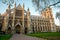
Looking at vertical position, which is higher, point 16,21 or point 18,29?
point 16,21

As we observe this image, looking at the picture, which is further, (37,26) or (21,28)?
(37,26)

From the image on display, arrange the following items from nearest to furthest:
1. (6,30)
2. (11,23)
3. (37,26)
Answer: (6,30) < (11,23) < (37,26)

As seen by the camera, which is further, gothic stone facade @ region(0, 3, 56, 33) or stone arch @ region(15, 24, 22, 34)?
stone arch @ region(15, 24, 22, 34)

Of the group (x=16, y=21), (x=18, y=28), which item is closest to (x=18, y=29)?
(x=18, y=28)

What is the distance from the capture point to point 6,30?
180ft

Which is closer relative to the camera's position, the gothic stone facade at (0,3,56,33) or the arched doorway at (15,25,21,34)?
the gothic stone facade at (0,3,56,33)

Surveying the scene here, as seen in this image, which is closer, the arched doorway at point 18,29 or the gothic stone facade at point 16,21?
the gothic stone facade at point 16,21

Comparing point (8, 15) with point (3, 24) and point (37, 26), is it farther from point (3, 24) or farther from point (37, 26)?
point (37, 26)

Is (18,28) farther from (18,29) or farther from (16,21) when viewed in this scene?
(16,21)

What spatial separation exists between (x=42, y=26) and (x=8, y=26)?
27.4 meters

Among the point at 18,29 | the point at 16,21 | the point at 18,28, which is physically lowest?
the point at 18,29

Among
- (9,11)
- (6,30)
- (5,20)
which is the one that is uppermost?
(9,11)

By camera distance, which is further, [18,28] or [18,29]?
[18,28]

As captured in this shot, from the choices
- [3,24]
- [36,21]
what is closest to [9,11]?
[3,24]
